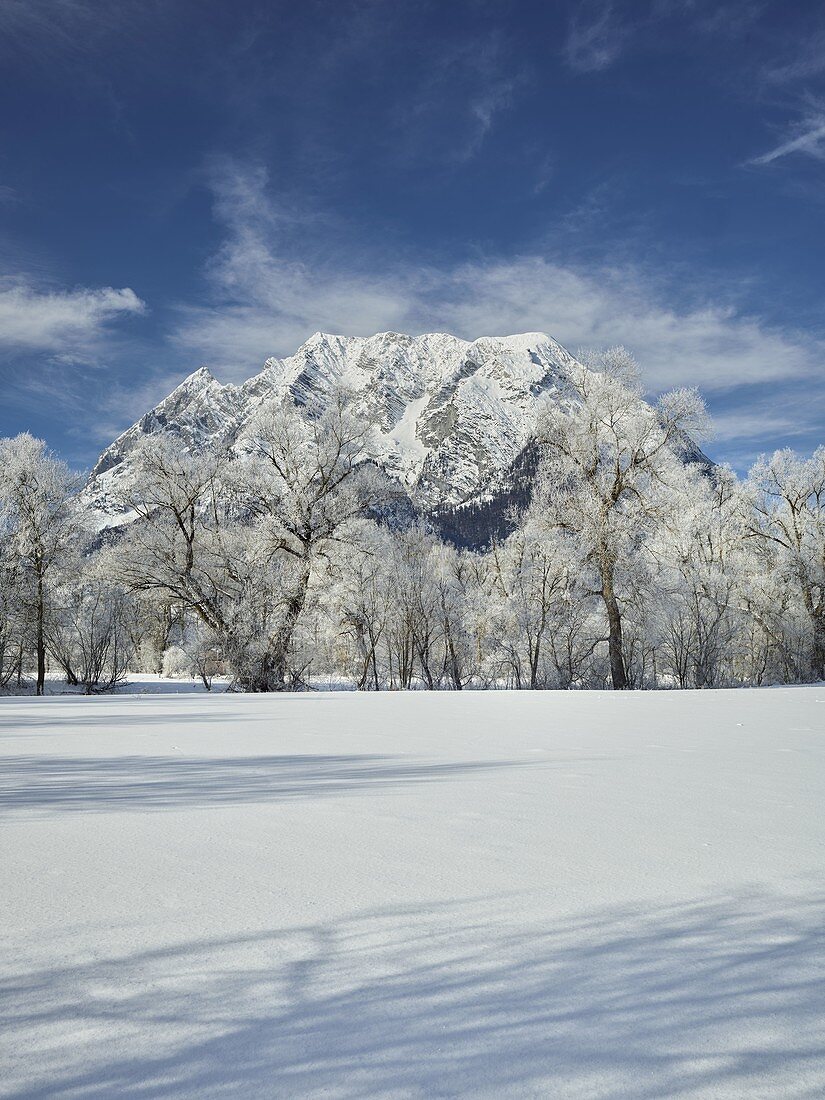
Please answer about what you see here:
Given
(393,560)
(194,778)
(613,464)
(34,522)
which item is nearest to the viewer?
(194,778)

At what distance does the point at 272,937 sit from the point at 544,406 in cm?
1801

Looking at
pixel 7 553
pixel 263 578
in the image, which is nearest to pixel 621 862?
pixel 263 578

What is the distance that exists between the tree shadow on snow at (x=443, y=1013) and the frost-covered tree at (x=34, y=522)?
22.9 metres

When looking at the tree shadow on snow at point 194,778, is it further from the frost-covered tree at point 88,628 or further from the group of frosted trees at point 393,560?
the frost-covered tree at point 88,628

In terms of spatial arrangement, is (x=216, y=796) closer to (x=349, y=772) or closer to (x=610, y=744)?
(x=349, y=772)

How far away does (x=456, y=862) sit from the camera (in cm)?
240

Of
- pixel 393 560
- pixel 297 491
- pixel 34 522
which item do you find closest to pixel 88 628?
pixel 34 522

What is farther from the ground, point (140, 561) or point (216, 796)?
point (140, 561)

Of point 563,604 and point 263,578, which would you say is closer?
point 263,578

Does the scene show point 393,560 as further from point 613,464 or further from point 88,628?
point 613,464

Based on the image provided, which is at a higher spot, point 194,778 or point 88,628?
point 88,628

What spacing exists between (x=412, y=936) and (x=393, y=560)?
27.3 m

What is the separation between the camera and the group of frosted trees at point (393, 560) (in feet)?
59.0

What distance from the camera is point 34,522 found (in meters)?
21.3
